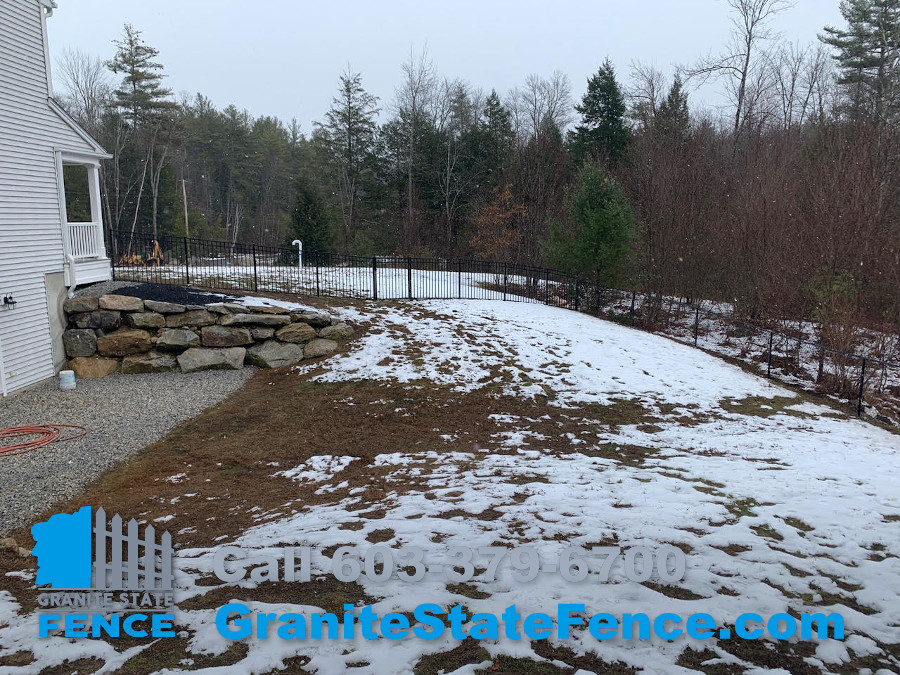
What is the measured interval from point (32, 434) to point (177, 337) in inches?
140

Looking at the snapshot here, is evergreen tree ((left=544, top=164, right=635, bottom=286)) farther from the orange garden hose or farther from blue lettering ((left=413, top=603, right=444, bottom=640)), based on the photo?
blue lettering ((left=413, top=603, right=444, bottom=640))

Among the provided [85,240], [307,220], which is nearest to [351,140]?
[307,220]

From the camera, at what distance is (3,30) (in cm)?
977

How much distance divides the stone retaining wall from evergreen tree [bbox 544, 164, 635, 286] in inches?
335

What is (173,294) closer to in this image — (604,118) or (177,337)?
(177,337)

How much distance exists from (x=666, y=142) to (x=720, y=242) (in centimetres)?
468

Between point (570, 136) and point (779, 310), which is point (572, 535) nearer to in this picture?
point (779, 310)

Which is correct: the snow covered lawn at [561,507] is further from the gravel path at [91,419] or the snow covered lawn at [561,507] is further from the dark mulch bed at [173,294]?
the dark mulch bed at [173,294]

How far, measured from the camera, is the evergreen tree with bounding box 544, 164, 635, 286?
15.8 metres

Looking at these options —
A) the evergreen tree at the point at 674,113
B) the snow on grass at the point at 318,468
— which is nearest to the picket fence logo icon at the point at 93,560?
the snow on grass at the point at 318,468

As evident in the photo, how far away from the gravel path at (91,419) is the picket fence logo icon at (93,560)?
60.2 inches

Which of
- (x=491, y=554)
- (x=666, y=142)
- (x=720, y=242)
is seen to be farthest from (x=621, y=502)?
(x=666, y=142)

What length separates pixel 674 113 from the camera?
24.9 m

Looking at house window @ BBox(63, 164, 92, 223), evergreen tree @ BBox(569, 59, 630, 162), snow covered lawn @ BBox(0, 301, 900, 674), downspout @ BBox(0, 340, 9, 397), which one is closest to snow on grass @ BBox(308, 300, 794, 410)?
snow covered lawn @ BBox(0, 301, 900, 674)
